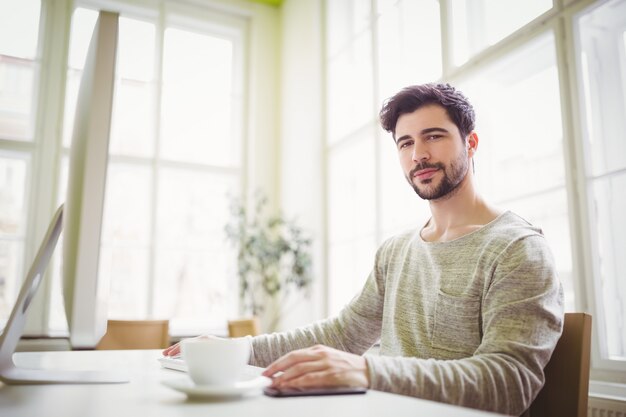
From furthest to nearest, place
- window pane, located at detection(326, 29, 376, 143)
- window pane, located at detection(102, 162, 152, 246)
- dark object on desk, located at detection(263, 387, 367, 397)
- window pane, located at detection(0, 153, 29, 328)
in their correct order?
window pane, located at detection(102, 162, 152, 246) → window pane, located at detection(0, 153, 29, 328) → window pane, located at detection(326, 29, 376, 143) → dark object on desk, located at detection(263, 387, 367, 397)

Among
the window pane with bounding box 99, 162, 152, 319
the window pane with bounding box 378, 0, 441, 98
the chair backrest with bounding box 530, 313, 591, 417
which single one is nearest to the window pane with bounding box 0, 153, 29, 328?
the window pane with bounding box 99, 162, 152, 319

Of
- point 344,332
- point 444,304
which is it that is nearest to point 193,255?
point 344,332

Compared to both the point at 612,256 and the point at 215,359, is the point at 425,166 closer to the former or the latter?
the point at 215,359

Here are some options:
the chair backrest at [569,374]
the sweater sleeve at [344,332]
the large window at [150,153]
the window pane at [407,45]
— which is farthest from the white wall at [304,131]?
the chair backrest at [569,374]

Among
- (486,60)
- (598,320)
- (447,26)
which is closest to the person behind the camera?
(598,320)

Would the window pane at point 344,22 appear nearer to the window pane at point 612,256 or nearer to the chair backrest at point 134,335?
the window pane at point 612,256

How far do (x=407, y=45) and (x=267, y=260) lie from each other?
1915 millimetres

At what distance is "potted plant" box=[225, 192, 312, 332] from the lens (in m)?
4.10

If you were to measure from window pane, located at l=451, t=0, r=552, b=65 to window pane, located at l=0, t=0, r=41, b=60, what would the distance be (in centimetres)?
342

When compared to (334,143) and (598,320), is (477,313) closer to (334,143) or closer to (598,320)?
(598,320)

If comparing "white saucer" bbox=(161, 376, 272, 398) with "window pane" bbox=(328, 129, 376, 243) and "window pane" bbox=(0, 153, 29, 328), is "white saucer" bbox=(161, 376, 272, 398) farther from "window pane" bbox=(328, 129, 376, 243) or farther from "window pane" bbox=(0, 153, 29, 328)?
"window pane" bbox=(0, 153, 29, 328)

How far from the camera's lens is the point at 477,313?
→ 1152mm

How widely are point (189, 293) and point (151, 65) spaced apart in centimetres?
207

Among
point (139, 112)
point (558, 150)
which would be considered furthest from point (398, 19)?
point (139, 112)
